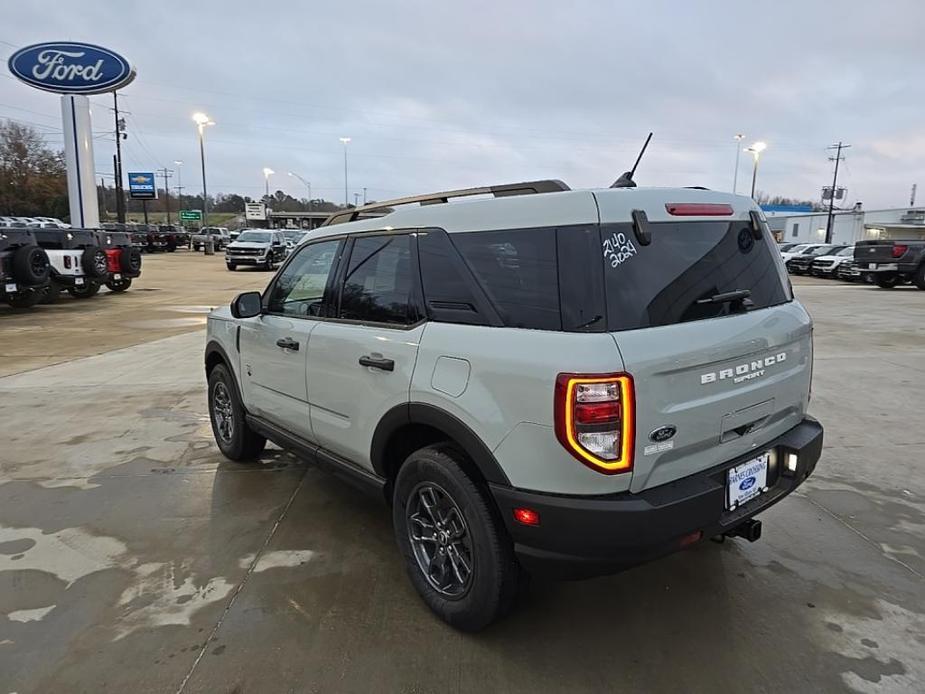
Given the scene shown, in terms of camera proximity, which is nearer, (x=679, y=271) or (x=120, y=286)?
(x=679, y=271)

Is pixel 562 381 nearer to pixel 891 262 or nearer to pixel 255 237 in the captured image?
pixel 891 262

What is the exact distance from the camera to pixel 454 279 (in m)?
2.53

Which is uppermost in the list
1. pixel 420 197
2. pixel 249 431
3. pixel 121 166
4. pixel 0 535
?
pixel 121 166

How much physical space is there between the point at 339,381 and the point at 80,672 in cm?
157

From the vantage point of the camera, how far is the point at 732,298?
2.49 metres

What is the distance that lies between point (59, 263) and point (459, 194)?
1462 centimetres

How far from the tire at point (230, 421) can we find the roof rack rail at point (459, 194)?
60.2 inches

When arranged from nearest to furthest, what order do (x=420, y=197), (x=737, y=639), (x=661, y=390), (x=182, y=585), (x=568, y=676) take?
(x=661, y=390), (x=568, y=676), (x=737, y=639), (x=182, y=585), (x=420, y=197)

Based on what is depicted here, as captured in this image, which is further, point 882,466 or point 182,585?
point 882,466

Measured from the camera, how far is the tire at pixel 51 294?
13.9 metres

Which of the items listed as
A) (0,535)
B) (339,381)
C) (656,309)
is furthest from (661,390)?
(0,535)

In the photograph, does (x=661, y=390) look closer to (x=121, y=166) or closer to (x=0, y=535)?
(x=0, y=535)

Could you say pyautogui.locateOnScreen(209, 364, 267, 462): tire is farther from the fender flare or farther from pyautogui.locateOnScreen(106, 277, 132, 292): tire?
pyautogui.locateOnScreen(106, 277, 132, 292): tire

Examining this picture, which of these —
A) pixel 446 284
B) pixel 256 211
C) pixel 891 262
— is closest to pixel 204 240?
pixel 256 211
